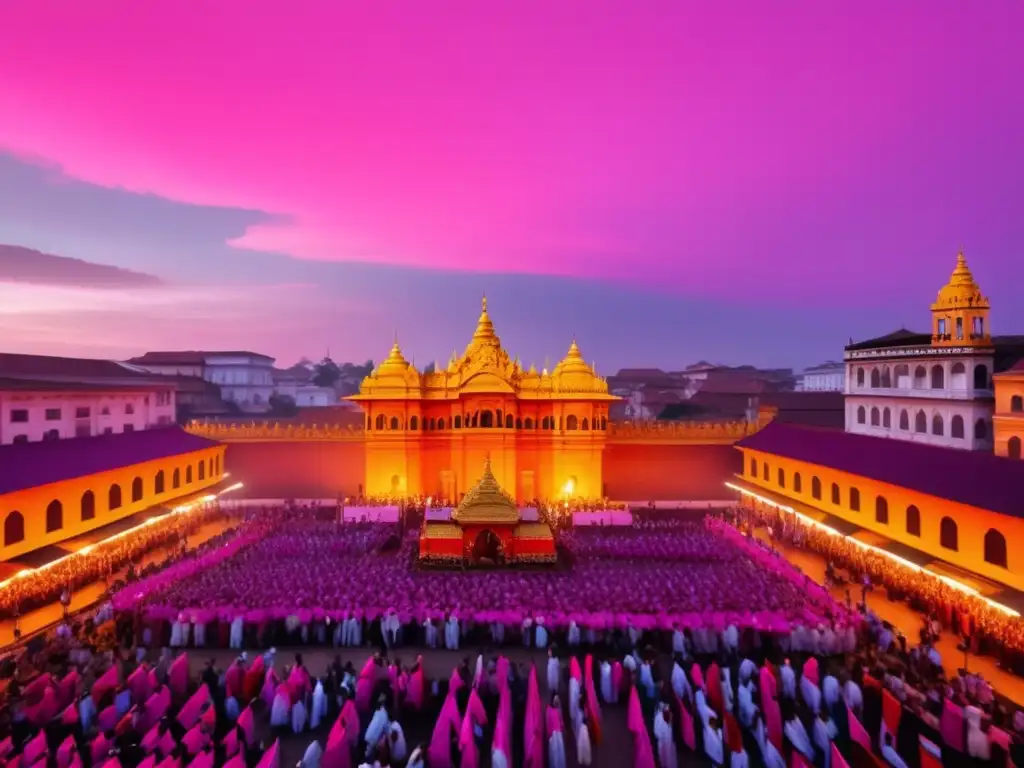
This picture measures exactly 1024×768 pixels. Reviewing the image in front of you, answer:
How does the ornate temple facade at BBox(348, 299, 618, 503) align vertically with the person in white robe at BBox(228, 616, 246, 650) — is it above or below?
above

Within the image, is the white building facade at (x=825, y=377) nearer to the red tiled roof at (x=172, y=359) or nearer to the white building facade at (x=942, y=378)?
the white building facade at (x=942, y=378)

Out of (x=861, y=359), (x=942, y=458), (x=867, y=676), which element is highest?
(x=861, y=359)

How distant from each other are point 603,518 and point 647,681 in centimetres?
1393

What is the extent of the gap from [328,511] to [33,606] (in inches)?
485

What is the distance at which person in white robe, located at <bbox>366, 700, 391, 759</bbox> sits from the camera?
35.3 ft

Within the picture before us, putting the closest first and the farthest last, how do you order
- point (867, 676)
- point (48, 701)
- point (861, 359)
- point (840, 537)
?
point (48, 701) → point (867, 676) → point (840, 537) → point (861, 359)

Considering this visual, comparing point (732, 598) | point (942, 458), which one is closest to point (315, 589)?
point (732, 598)

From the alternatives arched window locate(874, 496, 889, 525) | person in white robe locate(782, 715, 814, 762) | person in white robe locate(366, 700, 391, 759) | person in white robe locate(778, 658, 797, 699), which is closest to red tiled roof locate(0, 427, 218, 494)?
person in white robe locate(366, 700, 391, 759)

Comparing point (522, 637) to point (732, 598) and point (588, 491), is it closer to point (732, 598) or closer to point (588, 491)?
point (732, 598)

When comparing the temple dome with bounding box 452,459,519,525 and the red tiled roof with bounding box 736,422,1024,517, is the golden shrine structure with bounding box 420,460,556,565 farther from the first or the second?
the red tiled roof with bounding box 736,422,1024,517

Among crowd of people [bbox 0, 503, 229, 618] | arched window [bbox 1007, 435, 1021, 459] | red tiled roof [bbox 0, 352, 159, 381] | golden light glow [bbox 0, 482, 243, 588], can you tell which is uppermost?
red tiled roof [bbox 0, 352, 159, 381]

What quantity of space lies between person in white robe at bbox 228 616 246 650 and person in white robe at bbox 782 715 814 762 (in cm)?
1216

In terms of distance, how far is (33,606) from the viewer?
17328 millimetres

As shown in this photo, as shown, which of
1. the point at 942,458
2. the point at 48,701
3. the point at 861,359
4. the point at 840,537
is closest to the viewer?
the point at 48,701
